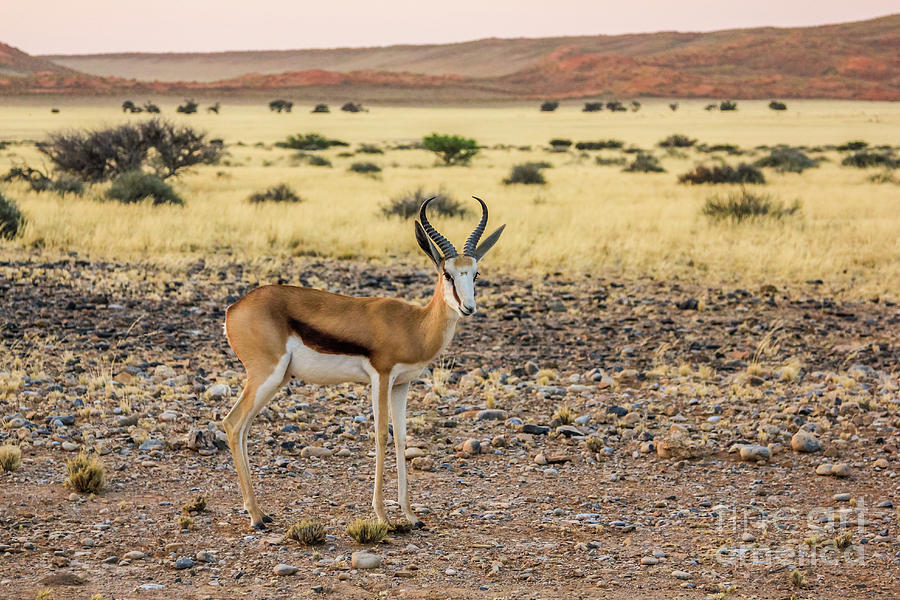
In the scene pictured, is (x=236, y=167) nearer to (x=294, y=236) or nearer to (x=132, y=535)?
(x=294, y=236)

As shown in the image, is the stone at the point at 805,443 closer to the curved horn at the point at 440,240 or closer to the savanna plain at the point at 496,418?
the savanna plain at the point at 496,418

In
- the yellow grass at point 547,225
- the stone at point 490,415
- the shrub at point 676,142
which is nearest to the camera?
the stone at point 490,415

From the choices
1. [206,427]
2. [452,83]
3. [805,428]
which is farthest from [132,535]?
[452,83]

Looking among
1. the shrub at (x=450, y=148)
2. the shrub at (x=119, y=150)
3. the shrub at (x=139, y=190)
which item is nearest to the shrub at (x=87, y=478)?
the shrub at (x=139, y=190)

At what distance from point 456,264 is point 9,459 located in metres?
3.81

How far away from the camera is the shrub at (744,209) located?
21.3 metres

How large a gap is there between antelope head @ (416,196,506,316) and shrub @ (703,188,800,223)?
16.0 metres

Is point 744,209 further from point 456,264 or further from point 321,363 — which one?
point 321,363

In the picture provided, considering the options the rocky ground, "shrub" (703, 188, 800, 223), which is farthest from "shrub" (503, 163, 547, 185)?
the rocky ground

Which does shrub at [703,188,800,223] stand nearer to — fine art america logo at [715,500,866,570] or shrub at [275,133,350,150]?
fine art america logo at [715,500,866,570]

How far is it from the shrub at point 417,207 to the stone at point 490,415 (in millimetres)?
12779

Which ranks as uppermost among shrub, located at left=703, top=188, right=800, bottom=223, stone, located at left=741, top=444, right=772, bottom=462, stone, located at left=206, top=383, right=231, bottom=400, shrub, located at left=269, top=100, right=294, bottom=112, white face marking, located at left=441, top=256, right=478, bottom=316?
shrub, located at left=269, top=100, right=294, bottom=112

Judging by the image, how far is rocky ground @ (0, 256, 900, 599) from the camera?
18.4 feet

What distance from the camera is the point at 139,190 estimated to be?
906 inches
